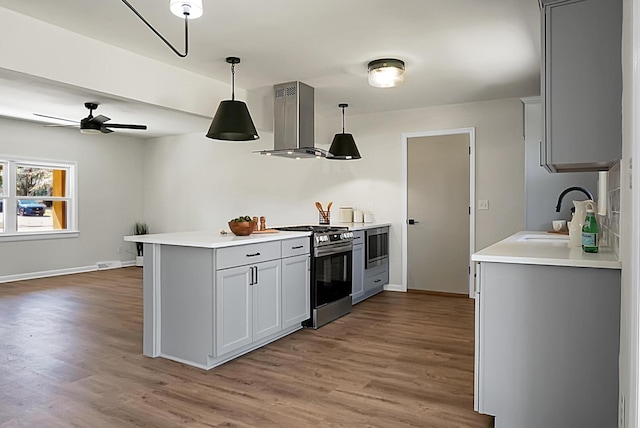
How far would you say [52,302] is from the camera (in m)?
5.30

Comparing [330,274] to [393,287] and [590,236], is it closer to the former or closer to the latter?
[393,287]

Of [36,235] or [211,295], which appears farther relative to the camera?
[36,235]

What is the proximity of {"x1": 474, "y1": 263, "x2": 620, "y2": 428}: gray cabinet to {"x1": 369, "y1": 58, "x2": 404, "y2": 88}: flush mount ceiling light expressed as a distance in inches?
90.0

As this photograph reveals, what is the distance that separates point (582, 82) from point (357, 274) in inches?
136

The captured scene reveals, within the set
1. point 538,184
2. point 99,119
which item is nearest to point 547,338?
point 538,184

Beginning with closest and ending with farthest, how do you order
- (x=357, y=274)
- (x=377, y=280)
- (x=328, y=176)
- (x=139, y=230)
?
(x=357, y=274)
(x=377, y=280)
(x=328, y=176)
(x=139, y=230)

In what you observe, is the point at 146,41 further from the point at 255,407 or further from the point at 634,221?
the point at 634,221

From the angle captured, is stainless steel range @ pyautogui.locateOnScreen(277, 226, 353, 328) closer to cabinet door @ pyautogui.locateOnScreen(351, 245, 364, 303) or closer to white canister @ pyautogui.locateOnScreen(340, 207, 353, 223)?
cabinet door @ pyautogui.locateOnScreen(351, 245, 364, 303)

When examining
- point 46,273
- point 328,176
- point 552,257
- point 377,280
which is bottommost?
point 46,273

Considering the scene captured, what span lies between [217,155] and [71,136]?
240 centimetres

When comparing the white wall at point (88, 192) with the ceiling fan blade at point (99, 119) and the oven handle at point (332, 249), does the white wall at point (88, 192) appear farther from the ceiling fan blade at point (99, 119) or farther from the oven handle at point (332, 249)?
the oven handle at point (332, 249)

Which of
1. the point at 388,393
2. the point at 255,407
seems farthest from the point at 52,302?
the point at 388,393

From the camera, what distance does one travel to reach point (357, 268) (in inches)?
205

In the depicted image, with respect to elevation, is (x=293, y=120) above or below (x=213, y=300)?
above
